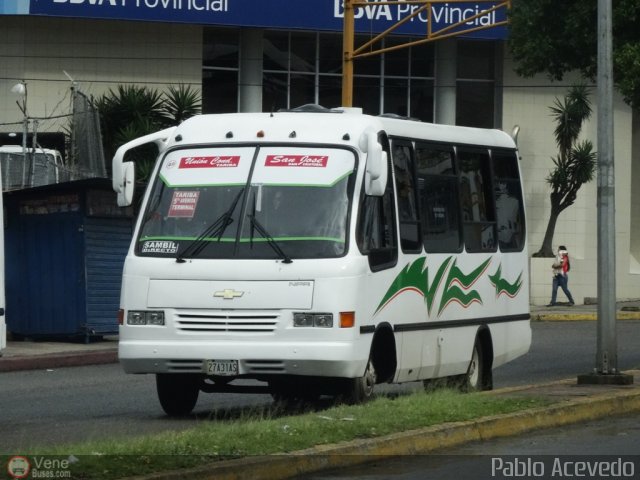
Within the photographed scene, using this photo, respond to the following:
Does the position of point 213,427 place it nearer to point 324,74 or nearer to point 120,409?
point 120,409

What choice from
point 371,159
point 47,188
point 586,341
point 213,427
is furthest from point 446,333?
point 586,341

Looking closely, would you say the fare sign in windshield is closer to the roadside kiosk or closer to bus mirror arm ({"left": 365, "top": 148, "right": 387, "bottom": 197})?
bus mirror arm ({"left": 365, "top": 148, "right": 387, "bottom": 197})

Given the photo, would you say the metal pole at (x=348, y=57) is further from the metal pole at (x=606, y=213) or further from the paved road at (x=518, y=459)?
the paved road at (x=518, y=459)

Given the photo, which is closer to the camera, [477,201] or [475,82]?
[477,201]

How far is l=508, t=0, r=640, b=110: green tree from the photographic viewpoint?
19.9m

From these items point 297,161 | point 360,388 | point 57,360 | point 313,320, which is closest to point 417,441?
point 313,320

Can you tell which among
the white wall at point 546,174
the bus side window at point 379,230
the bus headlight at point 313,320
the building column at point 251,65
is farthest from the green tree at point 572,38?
the white wall at point 546,174

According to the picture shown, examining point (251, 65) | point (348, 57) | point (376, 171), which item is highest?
point (251, 65)

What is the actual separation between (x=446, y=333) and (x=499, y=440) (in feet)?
10.7

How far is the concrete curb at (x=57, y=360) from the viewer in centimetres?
1997

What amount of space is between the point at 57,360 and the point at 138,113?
14120 mm

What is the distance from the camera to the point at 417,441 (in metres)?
10.9

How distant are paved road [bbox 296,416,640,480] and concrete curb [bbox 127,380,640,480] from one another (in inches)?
3.2

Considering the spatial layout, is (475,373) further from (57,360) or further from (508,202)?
(57,360)
